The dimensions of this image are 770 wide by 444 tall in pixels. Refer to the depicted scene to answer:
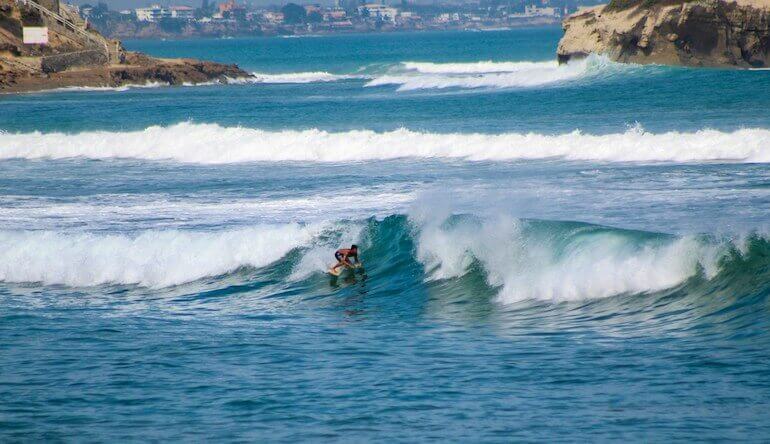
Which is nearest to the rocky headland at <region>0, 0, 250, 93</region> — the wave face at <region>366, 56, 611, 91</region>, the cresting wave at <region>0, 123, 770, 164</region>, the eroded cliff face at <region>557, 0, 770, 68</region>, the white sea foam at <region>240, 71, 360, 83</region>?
the white sea foam at <region>240, 71, 360, 83</region>

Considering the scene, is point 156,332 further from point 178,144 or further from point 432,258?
point 178,144

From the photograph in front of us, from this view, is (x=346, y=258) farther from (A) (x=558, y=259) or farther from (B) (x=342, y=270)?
(A) (x=558, y=259)

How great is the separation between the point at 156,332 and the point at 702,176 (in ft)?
45.6

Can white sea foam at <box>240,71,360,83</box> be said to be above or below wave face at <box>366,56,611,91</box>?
below

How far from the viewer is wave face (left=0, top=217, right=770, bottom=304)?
13.9 m

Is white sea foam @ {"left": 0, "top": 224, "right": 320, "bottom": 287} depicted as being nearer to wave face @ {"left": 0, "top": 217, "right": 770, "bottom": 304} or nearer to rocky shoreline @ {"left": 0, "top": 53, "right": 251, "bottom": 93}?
wave face @ {"left": 0, "top": 217, "right": 770, "bottom": 304}

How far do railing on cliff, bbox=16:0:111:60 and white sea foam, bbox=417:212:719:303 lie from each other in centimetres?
6000

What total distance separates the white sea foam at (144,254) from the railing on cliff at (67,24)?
2234 inches

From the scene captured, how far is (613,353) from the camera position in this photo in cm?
1109

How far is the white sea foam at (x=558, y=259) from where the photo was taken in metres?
13.9

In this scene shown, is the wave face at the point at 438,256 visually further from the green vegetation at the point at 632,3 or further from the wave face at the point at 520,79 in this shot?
the wave face at the point at 520,79

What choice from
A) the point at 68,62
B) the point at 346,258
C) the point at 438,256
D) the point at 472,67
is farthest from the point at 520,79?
the point at 346,258

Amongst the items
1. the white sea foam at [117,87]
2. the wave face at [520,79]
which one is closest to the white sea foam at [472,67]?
the wave face at [520,79]

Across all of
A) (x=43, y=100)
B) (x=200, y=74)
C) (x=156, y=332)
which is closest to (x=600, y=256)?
(x=156, y=332)
